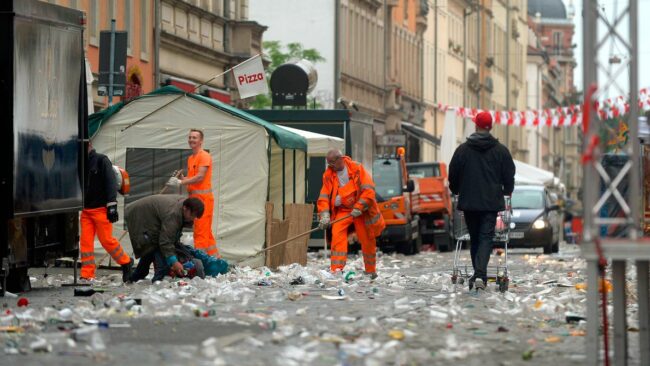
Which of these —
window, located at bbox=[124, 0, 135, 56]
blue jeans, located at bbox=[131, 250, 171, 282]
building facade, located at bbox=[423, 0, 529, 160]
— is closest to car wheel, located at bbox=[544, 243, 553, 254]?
window, located at bbox=[124, 0, 135, 56]

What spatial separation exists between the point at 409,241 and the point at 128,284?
17573 millimetres

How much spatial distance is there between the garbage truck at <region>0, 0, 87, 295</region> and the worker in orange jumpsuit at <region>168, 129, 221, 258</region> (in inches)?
136

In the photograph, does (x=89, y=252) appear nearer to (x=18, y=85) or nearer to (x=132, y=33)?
(x=18, y=85)

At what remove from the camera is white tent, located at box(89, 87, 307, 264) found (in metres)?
24.9

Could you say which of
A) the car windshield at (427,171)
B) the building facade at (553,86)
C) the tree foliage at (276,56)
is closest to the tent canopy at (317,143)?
the car windshield at (427,171)

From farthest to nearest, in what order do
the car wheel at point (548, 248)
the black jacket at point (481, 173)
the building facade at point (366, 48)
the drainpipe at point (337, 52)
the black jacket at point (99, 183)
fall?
the building facade at point (366, 48), the drainpipe at point (337, 52), the car wheel at point (548, 248), the black jacket at point (99, 183), the black jacket at point (481, 173)

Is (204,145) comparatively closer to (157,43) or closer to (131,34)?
(131,34)

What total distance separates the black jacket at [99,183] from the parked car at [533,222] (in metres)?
Answer: 18.7

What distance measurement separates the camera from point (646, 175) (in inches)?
672

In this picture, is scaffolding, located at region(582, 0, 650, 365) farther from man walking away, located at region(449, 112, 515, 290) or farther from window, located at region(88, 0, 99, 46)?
window, located at region(88, 0, 99, 46)

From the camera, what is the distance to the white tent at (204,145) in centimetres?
2488

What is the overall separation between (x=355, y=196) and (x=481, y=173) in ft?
12.6

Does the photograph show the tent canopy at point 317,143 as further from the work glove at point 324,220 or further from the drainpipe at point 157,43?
the drainpipe at point 157,43

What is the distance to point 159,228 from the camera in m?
18.9
